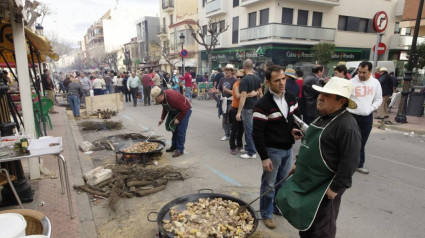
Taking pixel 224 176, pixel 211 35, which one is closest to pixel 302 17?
pixel 211 35

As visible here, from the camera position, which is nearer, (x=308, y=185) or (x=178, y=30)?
(x=308, y=185)

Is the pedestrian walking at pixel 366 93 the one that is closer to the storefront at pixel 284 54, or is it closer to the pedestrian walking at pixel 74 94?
the pedestrian walking at pixel 74 94

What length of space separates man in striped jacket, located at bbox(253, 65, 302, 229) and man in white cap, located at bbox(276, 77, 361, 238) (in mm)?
709

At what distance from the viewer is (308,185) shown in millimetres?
2271

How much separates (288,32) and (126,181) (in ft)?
68.4

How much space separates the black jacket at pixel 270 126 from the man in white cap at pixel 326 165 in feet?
2.34

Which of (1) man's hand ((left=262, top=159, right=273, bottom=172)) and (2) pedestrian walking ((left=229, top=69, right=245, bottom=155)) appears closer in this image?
(1) man's hand ((left=262, top=159, right=273, bottom=172))

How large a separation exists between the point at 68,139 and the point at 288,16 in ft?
66.9

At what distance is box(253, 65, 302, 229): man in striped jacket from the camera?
10.1ft

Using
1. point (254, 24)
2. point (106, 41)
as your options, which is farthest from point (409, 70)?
point (106, 41)

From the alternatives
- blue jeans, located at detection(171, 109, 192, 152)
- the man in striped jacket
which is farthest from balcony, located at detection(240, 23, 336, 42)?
the man in striped jacket

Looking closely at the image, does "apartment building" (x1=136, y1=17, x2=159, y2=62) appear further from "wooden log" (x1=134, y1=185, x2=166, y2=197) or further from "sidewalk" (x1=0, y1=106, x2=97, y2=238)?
"wooden log" (x1=134, y1=185, x2=166, y2=197)

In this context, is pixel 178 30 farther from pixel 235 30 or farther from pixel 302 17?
pixel 302 17

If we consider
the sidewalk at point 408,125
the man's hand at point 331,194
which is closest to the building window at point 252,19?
the sidewalk at point 408,125
